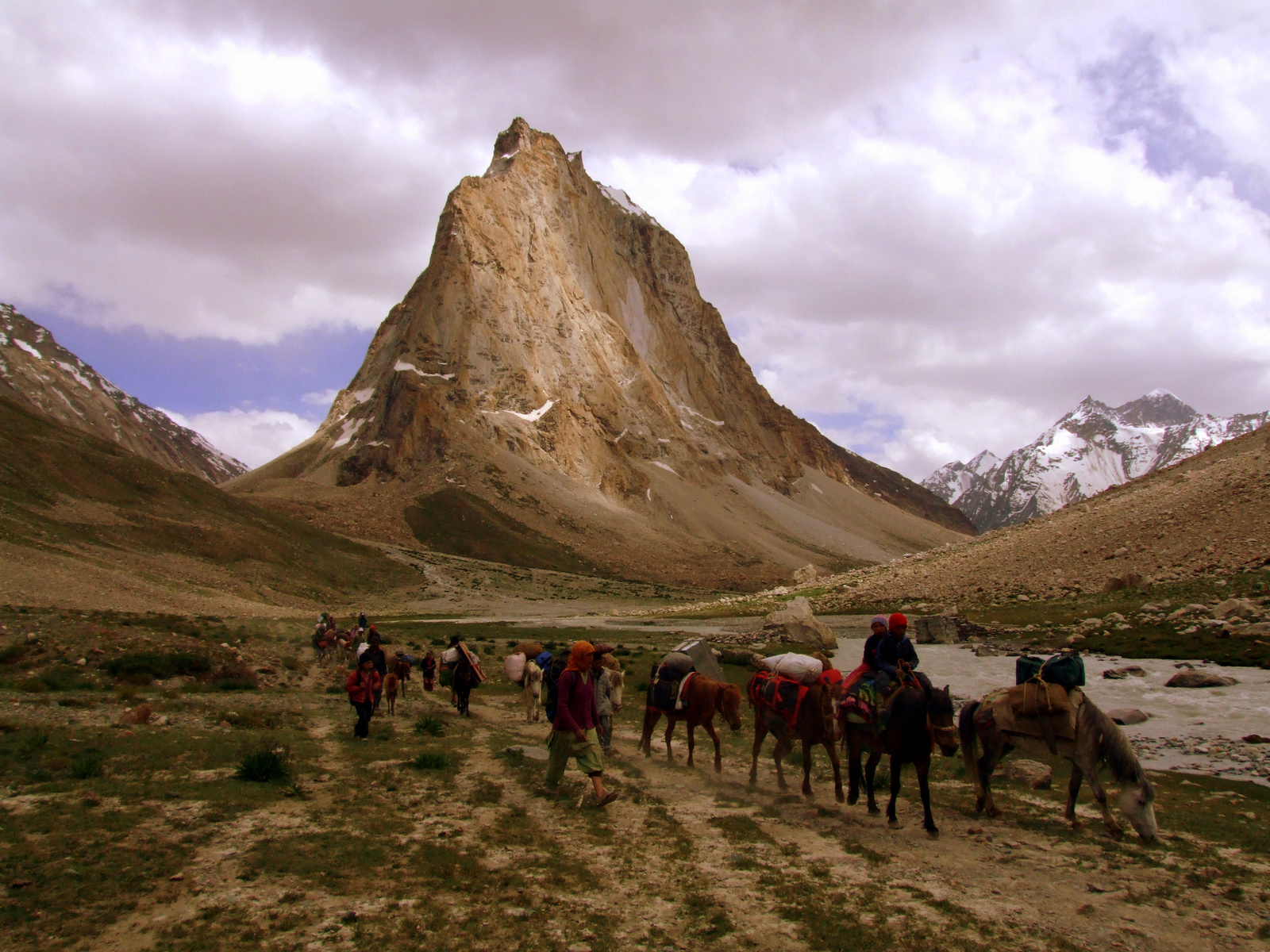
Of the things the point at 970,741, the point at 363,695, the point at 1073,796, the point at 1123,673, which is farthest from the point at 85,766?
the point at 1123,673

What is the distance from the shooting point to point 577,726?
10227mm

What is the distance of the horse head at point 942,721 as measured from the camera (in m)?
9.98

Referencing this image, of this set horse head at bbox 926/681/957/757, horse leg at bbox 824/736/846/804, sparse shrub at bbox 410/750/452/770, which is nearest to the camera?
horse head at bbox 926/681/957/757

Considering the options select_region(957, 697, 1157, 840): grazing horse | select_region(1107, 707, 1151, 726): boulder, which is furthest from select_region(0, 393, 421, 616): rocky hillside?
select_region(1107, 707, 1151, 726): boulder

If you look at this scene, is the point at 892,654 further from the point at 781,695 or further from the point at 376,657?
the point at 376,657

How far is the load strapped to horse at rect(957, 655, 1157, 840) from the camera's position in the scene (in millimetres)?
8953

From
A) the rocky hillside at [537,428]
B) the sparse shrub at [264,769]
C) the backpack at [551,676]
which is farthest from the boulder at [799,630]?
the rocky hillside at [537,428]

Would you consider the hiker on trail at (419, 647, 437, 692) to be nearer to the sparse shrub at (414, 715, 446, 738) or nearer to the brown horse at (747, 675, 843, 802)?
the sparse shrub at (414, 715, 446, 738)

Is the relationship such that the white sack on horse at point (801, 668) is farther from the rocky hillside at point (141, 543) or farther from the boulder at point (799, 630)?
the rocky hillside at point (141, 543)

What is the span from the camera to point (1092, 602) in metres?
35.2

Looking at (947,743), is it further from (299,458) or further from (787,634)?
(299,458)

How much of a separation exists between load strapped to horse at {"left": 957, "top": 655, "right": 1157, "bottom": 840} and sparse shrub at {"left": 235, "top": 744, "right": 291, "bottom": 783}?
9132 mm

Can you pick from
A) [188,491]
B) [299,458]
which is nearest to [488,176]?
[299,458]

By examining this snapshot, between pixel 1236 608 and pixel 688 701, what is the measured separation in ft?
79.0
